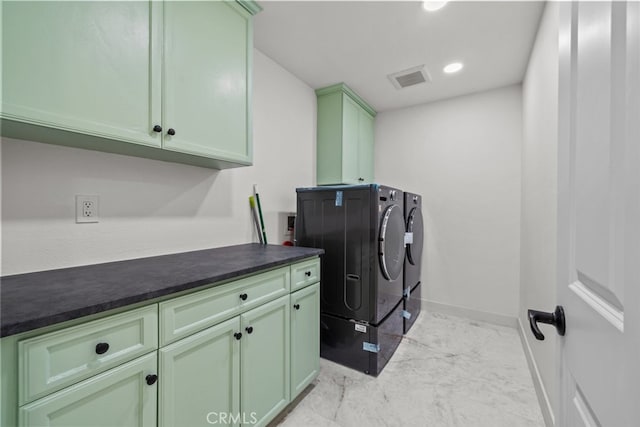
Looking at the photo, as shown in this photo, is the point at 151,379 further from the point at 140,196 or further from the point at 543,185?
the point at 543,185

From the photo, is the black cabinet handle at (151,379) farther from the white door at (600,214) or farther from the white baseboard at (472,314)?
the white baseboard at (472,314)

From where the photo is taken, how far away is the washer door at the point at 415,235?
2.64m

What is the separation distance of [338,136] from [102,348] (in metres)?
2.51

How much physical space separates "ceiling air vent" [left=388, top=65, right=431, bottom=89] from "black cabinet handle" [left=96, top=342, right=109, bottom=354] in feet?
9.24

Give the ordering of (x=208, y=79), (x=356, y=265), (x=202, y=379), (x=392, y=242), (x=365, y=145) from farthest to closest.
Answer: (x=365, y=145) → (x=392, y=242) → (x=356, y=265) → (x=208, y=79) → (x=202, y=379)

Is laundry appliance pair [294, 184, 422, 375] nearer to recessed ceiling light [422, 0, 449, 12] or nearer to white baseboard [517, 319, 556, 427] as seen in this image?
white baseboard [517, 319, 556, 427]

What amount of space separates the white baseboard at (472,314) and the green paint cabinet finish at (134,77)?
2790 mm

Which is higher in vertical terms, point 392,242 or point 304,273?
point 392,242

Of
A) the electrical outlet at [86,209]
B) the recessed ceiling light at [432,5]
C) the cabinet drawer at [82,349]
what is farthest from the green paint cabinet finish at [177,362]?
the recessed ceiling light at [432,5]

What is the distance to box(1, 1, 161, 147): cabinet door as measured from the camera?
0.87 m

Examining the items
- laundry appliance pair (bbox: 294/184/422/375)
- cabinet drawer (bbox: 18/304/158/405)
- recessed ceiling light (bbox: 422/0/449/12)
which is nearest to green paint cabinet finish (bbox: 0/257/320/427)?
cabinet drawer (bbox: 18/304/158/405)

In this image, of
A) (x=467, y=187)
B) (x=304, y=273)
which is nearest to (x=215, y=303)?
(x=304, y=273)

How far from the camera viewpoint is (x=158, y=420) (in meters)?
0.93

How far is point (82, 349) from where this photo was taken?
2.47 feet
